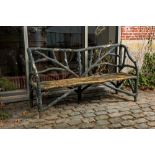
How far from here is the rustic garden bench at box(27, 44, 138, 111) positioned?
3959mm

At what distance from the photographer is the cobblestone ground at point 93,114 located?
11.7ft

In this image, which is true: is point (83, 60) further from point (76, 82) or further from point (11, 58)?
point (11, 58)

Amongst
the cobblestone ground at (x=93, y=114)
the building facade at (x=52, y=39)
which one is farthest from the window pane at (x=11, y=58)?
the cobblestone ground at (x=93, y=114)

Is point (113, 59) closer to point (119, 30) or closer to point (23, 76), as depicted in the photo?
point (119, 30)

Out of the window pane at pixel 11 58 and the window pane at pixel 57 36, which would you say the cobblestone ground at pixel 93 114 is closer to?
the window pane at pixel 11 58

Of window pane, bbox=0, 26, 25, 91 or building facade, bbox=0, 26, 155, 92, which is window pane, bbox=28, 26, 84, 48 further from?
window pane, bbox=0, 26, 25, 91

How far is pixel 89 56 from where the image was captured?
16.8 feet

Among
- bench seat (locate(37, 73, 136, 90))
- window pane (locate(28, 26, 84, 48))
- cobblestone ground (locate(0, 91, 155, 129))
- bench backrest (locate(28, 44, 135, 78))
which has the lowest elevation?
cobblestone ground (locate(0, 91, 155, 129))

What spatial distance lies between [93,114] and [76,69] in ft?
4.27

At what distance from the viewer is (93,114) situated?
3982 mm

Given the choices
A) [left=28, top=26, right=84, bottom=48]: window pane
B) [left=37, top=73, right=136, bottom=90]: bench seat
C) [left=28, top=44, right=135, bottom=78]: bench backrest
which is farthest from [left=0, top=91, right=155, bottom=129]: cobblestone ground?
[left=28, top=26, right=84, bottom=48]: window pane

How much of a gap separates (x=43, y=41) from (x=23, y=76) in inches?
30.6

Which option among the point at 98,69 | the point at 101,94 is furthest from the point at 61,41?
the point at 101,94

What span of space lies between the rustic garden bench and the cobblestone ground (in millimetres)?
184
